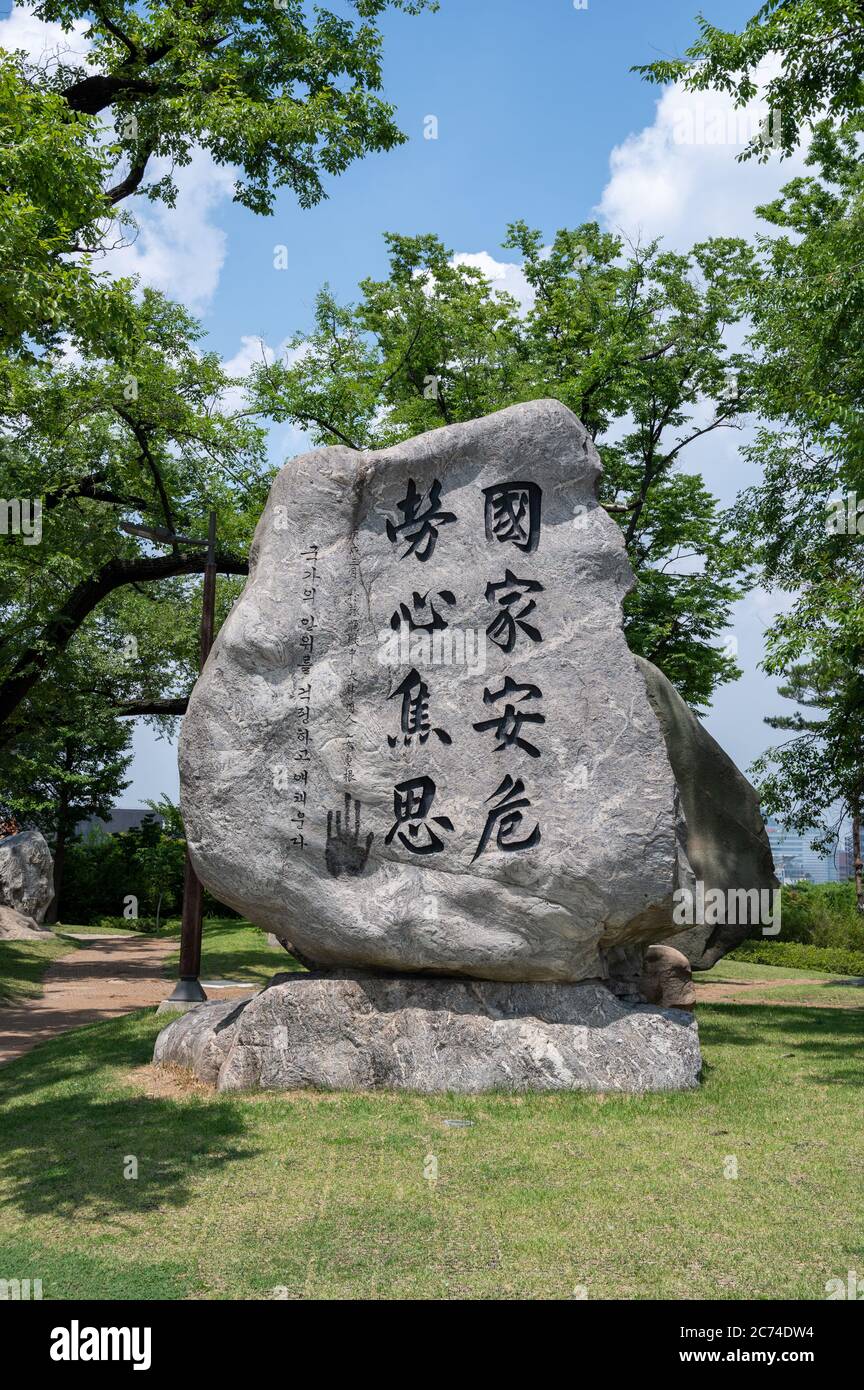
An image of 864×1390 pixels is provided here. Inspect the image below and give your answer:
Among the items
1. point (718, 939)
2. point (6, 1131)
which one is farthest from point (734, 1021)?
point (6, 1131)

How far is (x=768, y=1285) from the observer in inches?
182

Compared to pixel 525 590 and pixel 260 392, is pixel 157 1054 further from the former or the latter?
pixel 260 392

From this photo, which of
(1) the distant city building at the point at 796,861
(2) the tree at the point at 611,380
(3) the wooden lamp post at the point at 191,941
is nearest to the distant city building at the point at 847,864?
(1) the distant city building at the point at 796,861

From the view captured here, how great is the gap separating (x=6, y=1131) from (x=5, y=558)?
8.73 meters

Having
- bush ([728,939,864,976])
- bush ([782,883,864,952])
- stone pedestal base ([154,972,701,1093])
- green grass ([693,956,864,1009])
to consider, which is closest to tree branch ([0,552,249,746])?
stone pedestal base ([154,972,701,1093])

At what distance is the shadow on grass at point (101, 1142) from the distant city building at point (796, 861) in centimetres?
785

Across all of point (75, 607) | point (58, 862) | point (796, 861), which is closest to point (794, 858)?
point (796, 861)

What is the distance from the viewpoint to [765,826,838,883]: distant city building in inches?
539

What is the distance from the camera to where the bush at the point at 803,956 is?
19.3 metres

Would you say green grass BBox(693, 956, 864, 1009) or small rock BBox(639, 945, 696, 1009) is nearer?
small rock BBox(639, 945, 696, 1009)

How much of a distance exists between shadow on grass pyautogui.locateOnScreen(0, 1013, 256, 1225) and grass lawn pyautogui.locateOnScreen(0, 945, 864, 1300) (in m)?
0.02

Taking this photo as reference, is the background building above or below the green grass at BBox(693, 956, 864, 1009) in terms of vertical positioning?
above

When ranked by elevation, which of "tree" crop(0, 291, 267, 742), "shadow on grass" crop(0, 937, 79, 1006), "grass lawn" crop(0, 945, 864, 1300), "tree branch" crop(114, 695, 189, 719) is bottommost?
"shadow on grass" crop(0, 937, 79, 1006)

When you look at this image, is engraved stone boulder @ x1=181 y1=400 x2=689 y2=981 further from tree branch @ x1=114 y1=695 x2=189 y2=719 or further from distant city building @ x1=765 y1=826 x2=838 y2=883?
tree branch @ x1=114 y1=695 x2=189 y2=719
